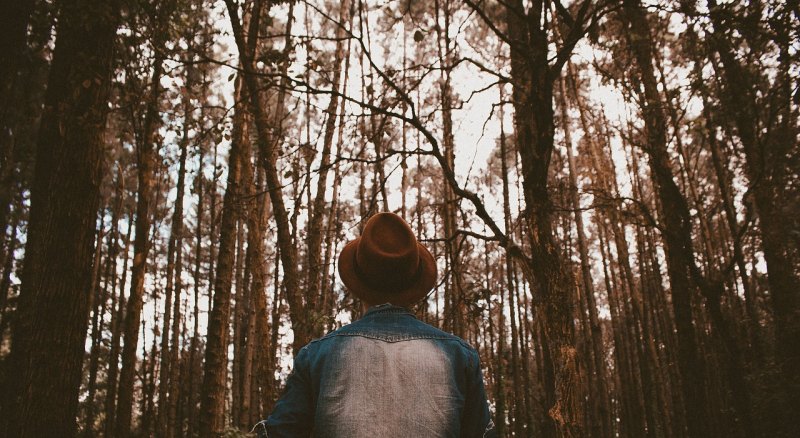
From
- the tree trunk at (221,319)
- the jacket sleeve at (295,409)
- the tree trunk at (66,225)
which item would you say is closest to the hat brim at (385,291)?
the jacket sleeve at (295,409)

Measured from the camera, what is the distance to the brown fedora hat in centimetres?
159

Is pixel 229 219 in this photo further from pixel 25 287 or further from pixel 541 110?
pixel 541 110

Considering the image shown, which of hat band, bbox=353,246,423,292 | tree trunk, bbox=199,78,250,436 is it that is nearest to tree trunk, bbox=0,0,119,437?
tree trunk, bbox=199,78,250,436

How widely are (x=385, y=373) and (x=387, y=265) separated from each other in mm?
336

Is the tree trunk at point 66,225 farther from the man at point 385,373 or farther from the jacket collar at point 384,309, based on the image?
the jacket collar at point 384,309

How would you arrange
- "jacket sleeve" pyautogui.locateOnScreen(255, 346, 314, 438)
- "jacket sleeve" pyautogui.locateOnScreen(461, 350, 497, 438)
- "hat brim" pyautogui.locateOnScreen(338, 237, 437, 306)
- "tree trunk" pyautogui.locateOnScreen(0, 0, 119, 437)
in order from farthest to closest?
"tree trunk" pyautogui.locateOnScreen(0, 0, 119, 437) → "hat brim" pyautogui.locateOnScreen(338, 237, 437, 306) → "jacket sleeve" pyautogui.locateOnScreen(461, 350, 497, 438) → "jacket sleeve" pyautogui.locateOnScreen(255, 346, 314, 438)

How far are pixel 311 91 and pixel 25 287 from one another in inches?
214

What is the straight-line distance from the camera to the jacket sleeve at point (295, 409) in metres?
1.40

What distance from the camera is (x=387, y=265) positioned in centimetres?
159

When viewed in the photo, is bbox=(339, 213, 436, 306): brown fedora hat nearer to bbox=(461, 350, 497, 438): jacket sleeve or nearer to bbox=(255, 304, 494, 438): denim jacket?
bbox=(255, 304, 494, 438): denim jacket

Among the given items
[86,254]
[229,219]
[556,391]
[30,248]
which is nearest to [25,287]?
[30,248]

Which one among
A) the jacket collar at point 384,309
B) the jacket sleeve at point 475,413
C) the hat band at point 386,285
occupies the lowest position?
the jacket sleeve at point 475,413

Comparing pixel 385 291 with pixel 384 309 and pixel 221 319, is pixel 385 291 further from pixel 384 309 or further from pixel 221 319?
pixel 221 319

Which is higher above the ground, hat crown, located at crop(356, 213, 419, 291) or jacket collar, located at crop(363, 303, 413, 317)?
hat crown, located at crop(356, 213, 419, 291)
